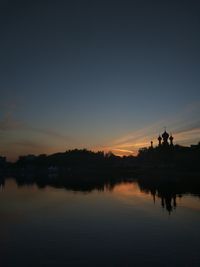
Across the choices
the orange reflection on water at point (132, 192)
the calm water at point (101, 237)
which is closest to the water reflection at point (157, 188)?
the orange reflection on water at point (132, 192)

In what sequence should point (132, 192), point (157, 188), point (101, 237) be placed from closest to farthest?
point (101, 237) → point (132, 192) → point (157, 188)

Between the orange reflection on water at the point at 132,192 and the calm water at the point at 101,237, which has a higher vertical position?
the orange reflection on water at the point at 132,192

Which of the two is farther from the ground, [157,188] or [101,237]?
[157,188]

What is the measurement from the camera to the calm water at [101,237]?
67.7 feet

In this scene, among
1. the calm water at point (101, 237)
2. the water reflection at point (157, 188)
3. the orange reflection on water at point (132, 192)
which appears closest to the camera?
the calm water at point (101, 237)

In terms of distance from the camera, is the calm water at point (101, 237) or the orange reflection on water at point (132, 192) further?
the orange reflection on water at point (132, 192)

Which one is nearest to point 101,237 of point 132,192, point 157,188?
point 132,192

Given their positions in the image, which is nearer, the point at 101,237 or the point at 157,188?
the point at 101,237

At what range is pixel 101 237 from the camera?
26438 mm

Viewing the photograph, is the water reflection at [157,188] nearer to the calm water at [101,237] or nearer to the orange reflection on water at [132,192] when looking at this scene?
the orange reflection on water at [132,192]

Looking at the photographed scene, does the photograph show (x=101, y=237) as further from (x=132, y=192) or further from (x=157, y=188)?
(x=157, y=188)

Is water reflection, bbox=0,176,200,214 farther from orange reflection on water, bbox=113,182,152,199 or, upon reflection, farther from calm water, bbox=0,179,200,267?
calm water, bbox=0,179,200,267

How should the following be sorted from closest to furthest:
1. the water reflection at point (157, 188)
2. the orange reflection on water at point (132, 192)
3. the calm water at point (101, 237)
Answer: the calm water at point (101, 237)
the water reflection at point (157, 188)
the orange reflection on water at point (132, 192)

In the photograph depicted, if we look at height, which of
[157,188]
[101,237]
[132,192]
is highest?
[157,188]
